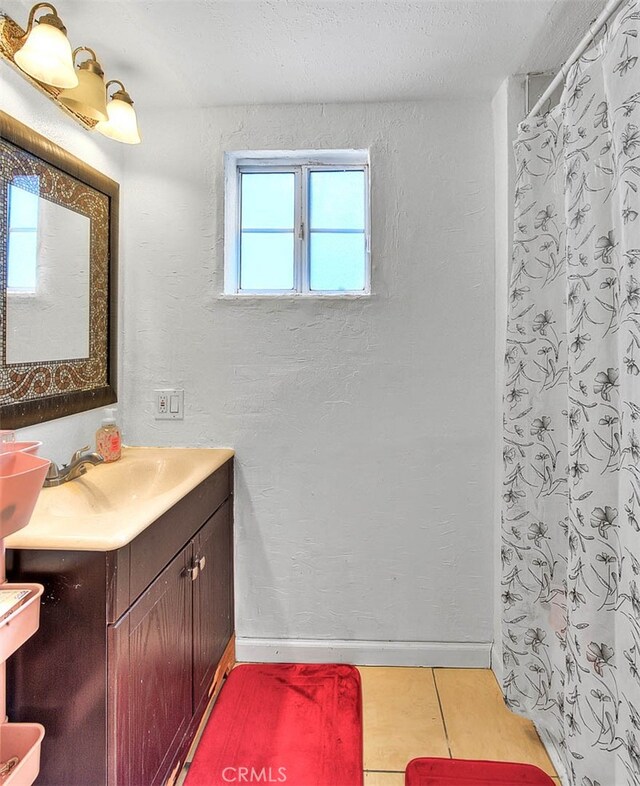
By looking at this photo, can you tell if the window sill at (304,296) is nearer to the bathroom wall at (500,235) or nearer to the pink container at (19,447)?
the bathroom wall at (500,235)

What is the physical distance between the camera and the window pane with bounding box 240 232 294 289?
79.4 inches

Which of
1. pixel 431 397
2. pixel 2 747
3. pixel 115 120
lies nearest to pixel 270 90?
pixel 115 120

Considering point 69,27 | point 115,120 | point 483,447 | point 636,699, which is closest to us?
point 636,699

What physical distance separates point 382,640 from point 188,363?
1.32 metres

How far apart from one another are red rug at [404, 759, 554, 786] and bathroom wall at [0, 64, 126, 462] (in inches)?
55.6

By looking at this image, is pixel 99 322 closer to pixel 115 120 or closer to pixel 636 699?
pixel 115 120

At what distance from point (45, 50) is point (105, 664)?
144 centimetres

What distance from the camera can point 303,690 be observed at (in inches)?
69.7

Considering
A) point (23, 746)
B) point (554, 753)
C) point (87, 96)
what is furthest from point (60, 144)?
point (554, 753)

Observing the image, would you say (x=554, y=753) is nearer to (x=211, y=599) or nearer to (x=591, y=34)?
(x=211, y=599)

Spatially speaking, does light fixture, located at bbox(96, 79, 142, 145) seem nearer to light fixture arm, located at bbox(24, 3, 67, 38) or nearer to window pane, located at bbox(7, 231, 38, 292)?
light fixture arm, located at bbox(24, 3, 67, 38)

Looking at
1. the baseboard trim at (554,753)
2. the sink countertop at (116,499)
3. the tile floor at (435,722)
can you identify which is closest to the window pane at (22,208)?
the sink countertop at (116,499)

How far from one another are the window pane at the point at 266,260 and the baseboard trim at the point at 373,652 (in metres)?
1.43

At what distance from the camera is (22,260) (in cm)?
133
